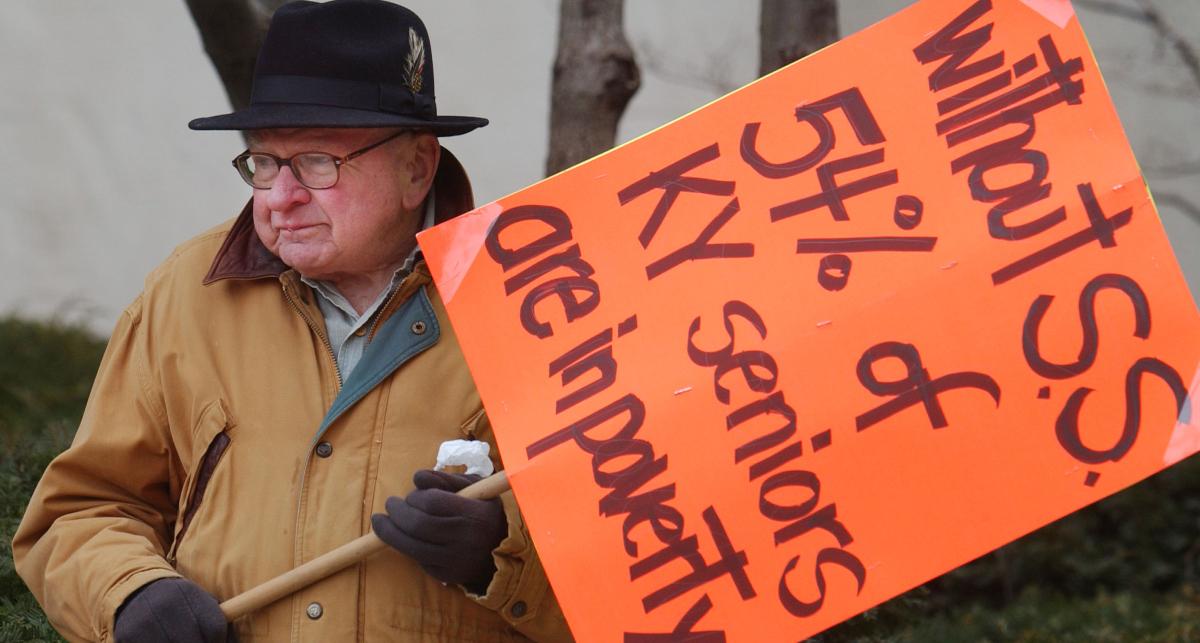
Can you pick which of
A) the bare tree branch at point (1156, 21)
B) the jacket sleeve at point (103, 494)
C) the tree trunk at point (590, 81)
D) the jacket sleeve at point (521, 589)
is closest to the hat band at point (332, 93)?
the jacket sleeve at point (103, 494)

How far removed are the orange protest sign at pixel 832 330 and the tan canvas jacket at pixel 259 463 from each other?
0.61 ft

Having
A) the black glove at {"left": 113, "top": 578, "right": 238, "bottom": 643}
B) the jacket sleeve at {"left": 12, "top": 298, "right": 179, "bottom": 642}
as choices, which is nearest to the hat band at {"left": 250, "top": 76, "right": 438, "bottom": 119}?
the jacket sleeve at {"left": 12, "top": 298, "right": 179, "bottom": 642}

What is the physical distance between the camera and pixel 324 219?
8.29ft

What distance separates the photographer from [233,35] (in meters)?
3.79

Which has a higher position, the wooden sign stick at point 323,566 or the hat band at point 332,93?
the hat band at point 332,93

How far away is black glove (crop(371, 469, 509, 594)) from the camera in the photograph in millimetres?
2299

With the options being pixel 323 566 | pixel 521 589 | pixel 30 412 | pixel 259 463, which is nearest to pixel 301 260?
pixel 259 463

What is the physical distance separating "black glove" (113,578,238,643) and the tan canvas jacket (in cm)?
3

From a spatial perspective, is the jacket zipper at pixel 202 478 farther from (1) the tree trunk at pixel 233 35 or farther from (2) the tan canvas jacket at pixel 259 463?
(1) the tree trunk at pixel 233 35

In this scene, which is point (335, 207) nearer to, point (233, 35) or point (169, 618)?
point (169, 618)

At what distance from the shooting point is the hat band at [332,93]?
98.8 inches

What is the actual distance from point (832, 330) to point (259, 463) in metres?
0.94

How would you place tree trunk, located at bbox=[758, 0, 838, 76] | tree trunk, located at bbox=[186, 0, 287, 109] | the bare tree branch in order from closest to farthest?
tree trunk, located at bbox=[186, 0, 287, 109] → tree trunk, located at bbox=[758, 0, 838, 76] → the bare tree branch

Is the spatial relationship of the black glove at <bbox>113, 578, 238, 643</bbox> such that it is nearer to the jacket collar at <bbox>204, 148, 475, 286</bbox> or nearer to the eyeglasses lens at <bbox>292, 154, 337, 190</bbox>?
the jacket collar at <bbox>204, 148, 475, 286</bbox>
